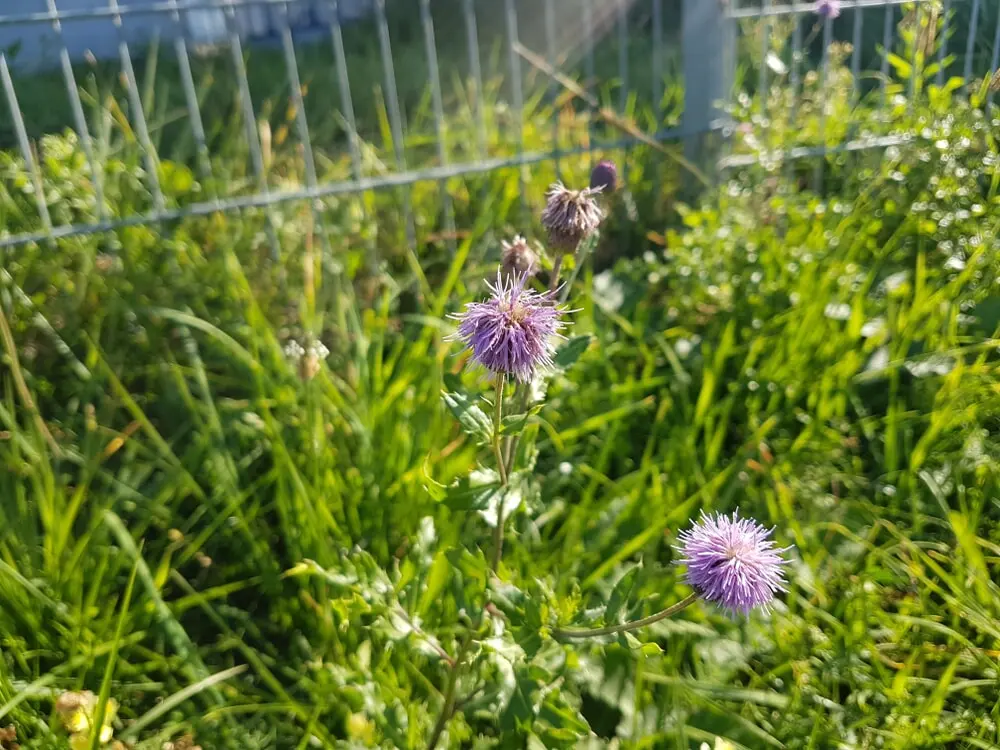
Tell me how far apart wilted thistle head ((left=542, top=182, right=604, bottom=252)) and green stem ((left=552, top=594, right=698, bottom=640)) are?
0.53 meters

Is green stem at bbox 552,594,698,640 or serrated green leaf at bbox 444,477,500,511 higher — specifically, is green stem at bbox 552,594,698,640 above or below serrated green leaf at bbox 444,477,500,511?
below

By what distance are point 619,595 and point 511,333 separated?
0.40 metres

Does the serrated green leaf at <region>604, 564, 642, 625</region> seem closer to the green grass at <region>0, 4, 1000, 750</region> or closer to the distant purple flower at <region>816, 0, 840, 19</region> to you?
the green grass at <region>0, 4, 1000, 750</region>

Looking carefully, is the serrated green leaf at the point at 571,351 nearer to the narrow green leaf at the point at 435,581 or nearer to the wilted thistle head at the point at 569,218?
the wilted thistle head at the point at 569,218

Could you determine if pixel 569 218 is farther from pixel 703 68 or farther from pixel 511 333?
pixel 703 68

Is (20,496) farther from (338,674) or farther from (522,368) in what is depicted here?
(522,368)

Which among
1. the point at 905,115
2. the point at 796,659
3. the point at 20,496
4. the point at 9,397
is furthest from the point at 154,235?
the point at 905,115

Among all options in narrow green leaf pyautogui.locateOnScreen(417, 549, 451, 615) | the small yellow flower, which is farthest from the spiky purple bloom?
the small yellow flower

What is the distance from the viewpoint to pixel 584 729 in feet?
3.93

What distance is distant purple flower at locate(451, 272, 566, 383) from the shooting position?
1.02 meters

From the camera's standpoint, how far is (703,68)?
2.86m

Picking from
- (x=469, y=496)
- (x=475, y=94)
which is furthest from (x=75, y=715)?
(x=475, y=94)

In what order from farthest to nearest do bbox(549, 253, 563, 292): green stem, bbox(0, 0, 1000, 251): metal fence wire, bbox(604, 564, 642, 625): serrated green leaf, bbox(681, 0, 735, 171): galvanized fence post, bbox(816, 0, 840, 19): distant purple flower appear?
1. bbox(681, 0, 735, 171): galvanized fence post
2. bbox(816, 0, 840, 19): distant purple flower
3. bbox(0, 0, 1000, 251): metal fence wire
4. bbox(549, 253, 563, 292): green stem
5. bbox(604, 564, 642, 625): serrated green leaf

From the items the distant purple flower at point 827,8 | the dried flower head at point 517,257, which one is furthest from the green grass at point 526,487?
the distant purple flower at point 827,8
